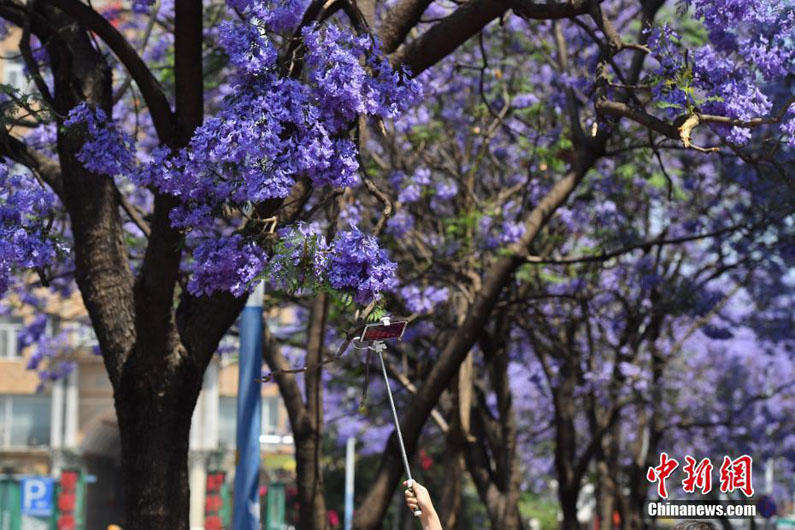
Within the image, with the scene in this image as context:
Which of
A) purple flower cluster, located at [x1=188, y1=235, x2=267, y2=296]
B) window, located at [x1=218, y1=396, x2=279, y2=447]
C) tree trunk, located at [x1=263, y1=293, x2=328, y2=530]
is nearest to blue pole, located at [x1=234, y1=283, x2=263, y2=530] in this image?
tree trunk, located at [x1=263, y1=293, x2=328, y2=530]

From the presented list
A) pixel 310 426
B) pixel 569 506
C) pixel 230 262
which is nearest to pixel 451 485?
pixel 310 426

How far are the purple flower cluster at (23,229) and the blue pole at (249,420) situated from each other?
2.46m

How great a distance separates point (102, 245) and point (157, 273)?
520mm

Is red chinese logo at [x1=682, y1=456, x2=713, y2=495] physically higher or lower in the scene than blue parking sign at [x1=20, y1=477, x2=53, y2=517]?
higher

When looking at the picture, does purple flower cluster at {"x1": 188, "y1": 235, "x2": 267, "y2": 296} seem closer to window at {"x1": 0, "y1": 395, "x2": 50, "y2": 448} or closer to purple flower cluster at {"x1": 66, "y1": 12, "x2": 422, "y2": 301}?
purple flower cluster at {"x1": 66, "y1": 12, "x2": 422, "y2": 301}

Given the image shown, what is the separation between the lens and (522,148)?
14.9 m

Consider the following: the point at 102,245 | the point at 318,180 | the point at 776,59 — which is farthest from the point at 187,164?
Answer: the point at 776,59

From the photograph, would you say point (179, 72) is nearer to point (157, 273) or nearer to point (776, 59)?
point (157, 273)

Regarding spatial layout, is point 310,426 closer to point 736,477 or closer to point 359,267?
point 736,477

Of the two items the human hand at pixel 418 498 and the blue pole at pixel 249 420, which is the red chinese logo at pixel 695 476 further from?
the human hand at pixel 418 498

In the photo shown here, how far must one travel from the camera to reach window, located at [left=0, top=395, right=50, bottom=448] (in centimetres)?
3991

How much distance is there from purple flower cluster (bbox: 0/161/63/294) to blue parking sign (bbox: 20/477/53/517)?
705 inches

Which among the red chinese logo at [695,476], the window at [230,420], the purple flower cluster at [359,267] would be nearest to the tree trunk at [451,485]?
the red chinese logo at [695,476]

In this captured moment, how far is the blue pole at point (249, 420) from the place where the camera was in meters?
9.64
